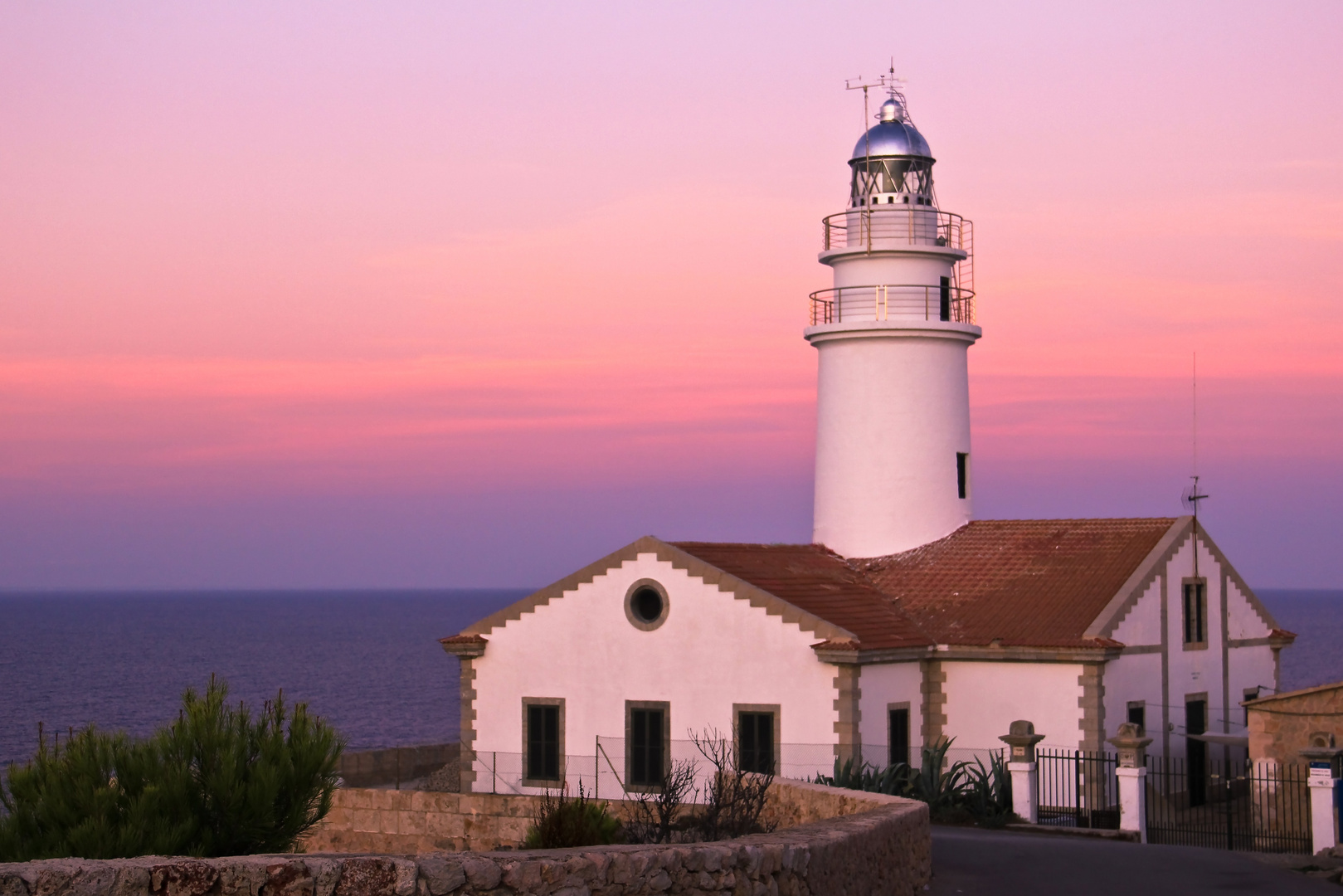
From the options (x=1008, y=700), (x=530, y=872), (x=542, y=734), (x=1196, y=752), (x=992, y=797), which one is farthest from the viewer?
(x=1196, y=752)

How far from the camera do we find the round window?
87.8 feet

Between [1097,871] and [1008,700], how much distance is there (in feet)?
33.0

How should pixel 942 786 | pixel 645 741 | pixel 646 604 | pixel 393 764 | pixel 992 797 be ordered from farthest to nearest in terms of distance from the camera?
pixel 393 764
pixel 646 604
pixel 645 741
pixel 942 786
pixel 992 797

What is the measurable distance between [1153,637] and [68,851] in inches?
734

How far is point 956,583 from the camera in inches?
1142

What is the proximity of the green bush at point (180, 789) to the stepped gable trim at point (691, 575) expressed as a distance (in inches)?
440

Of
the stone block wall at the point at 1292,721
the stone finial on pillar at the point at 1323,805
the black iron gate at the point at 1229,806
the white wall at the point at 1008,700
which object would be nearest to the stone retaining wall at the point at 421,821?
the white wall at the point at 1008,700

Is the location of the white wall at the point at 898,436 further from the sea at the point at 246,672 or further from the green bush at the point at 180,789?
the green bush at the point at 180,789

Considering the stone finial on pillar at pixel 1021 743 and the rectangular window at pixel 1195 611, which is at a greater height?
the rectangular window at pixel 1195 611

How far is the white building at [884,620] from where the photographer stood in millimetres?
25938

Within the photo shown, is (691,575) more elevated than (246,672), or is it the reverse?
(691,575)

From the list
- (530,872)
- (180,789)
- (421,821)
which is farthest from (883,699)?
(530,872)

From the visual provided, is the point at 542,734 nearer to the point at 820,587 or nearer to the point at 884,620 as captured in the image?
the point at 820,587

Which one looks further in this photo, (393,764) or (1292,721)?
(393,764)
